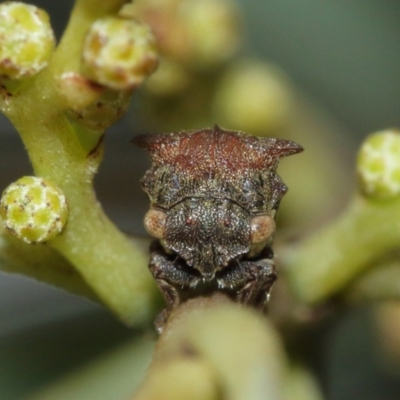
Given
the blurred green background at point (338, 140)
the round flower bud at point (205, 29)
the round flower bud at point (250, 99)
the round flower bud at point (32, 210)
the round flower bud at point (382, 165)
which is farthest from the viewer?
the round flower bud at point (250, 99)

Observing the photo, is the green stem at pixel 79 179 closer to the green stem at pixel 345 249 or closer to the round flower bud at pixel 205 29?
the green stem at pixel 345 249

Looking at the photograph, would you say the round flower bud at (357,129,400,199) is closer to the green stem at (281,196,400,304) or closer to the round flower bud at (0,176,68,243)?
the green stem at (281,196,400,304)

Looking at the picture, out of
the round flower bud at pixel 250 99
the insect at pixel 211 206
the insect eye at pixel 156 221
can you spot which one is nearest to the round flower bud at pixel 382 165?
the insect at pixel 211 206

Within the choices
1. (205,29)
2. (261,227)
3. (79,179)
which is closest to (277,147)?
(261,227)

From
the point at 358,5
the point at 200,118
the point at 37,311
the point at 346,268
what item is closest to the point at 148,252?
the point at 346,268

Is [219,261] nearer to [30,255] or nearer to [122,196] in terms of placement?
[30,255]
